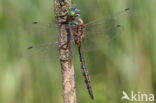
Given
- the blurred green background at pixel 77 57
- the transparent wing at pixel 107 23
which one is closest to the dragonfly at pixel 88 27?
the transparent wing at pixel 107 23

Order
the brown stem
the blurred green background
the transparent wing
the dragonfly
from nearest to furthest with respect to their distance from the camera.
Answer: the brown stem
the dragonfly
the transparent wing
the blurred green background

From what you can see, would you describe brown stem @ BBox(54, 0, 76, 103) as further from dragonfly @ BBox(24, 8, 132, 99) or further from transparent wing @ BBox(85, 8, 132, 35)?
transparent wing @ BBox(85, 8, 132, 35)

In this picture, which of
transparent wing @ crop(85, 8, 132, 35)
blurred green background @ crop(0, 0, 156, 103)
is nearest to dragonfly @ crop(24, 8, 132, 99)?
transparent wing @ crop(85, 8, 132, 35)

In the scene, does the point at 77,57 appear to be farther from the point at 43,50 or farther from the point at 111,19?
the point at 43,50

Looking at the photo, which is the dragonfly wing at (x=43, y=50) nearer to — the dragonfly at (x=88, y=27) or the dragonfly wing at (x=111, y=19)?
the dragonfly at (x=88, y=27)

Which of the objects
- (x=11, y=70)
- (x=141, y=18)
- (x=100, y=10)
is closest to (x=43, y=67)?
(x=11, y=70)
